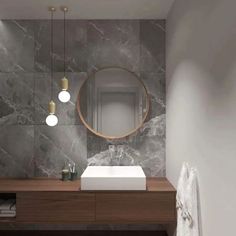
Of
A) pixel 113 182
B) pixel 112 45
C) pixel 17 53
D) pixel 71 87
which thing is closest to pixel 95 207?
pixel 113 182

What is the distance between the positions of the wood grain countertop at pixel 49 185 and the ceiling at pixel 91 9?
1.63 metres

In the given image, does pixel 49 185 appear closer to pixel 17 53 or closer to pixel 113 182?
pixel 113 182

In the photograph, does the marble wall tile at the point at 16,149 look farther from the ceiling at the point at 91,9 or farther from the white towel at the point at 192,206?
the white towel at the point at 192,206

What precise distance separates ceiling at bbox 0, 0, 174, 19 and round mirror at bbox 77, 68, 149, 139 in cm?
59

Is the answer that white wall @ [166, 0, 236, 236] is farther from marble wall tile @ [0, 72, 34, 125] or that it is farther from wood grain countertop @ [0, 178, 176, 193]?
marble wall tile @ [0, 72, 34, 125]

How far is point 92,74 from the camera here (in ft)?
9.92

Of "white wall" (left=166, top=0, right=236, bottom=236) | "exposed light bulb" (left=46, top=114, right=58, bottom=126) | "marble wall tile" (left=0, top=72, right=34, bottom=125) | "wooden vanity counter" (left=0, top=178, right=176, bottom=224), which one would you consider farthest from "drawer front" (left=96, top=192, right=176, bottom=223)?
"marble wall tile" (left=0, top=72, right=34, bottom=125)

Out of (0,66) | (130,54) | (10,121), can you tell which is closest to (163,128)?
(130,54)

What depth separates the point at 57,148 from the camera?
305cm

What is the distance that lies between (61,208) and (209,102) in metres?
1.54

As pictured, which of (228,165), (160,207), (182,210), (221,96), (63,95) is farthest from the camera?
(63,95)

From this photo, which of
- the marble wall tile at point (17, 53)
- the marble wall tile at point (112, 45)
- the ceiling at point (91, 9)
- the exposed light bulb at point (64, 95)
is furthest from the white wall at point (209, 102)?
the marble wall tile at point (17, 53)

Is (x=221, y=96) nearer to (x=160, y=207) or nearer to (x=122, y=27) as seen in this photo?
(x=160, y=207)

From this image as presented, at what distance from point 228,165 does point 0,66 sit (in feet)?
8.29
